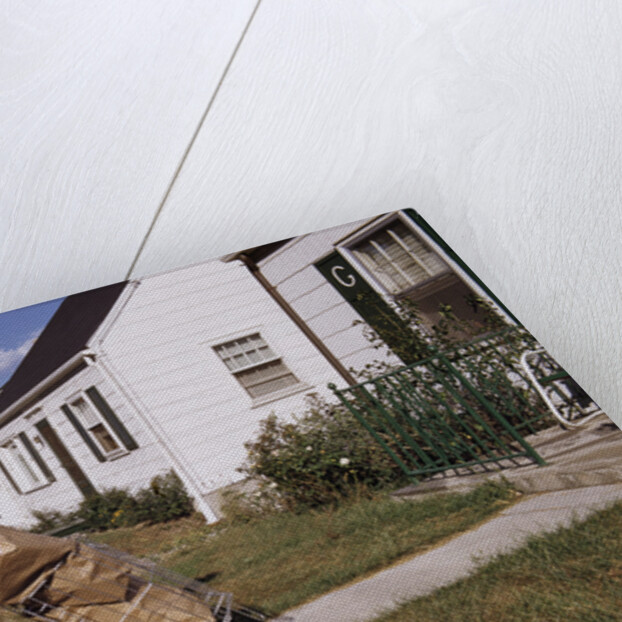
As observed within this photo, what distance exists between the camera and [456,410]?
165cm

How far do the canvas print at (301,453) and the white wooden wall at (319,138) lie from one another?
1.32ft

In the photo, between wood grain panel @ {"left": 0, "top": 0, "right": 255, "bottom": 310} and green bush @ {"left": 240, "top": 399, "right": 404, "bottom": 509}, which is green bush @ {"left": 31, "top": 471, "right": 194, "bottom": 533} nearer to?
green bush @ {"left": 240, "top": 399, "right": 404, "bottom": 509}

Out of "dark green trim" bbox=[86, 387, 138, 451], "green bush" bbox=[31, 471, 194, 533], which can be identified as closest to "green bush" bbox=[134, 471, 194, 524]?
"green bush" bbox=[31, 471, 194, 533]

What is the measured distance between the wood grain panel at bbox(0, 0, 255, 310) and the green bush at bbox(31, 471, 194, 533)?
35.7 inches

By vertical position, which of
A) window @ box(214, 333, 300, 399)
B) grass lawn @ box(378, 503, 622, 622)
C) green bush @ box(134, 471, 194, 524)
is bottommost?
grass lawn @ box(378, 503, 622, 622)

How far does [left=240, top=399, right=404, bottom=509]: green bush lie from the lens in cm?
153

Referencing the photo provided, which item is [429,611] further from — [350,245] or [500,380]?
[350,245]

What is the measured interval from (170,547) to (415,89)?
1994 millimetres

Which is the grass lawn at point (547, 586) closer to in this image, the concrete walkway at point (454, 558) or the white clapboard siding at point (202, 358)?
the concrete walkway at point (454, 558)

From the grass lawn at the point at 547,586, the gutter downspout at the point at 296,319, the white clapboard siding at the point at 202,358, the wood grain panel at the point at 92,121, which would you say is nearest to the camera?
the grass lawn at the point at 547,586

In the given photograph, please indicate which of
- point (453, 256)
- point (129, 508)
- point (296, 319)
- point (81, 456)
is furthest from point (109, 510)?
point (453, 256)

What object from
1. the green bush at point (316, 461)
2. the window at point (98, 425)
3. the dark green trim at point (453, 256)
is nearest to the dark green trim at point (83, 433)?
the window at point (98, 425)

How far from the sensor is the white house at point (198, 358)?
5.13ft

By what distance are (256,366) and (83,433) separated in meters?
0.42
